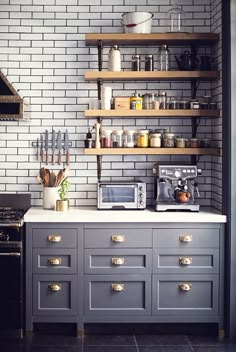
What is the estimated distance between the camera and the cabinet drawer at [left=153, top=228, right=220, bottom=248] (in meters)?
4.57

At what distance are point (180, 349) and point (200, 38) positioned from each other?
2.56m

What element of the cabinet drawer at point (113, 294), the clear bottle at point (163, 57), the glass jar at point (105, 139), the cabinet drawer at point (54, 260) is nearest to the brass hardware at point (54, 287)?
the cabinet drawer at point (54, 260)

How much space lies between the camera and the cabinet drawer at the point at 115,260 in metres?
4.56

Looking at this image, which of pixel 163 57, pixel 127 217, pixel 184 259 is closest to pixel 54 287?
pixel 127 217

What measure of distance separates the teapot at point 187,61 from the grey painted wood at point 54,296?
204 centimetres

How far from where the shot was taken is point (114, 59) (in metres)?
4.98

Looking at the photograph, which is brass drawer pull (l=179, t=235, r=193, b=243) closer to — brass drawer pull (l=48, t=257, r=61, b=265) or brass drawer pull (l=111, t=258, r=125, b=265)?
brass drawer pull (l=111, t=258, r=125, b=265)

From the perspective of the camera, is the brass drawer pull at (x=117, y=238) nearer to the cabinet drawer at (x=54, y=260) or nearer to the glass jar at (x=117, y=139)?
the cabinet drawer at (x=54, y=260)

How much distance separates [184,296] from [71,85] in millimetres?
2115

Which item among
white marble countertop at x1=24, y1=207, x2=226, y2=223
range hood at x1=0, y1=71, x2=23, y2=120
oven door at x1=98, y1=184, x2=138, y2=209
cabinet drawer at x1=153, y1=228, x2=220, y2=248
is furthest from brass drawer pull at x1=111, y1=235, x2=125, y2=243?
range hood at x1=0, y1=71, x2=23, y2=120

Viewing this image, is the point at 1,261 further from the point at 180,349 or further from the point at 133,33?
the point at 133,33

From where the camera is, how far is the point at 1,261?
4.44 m

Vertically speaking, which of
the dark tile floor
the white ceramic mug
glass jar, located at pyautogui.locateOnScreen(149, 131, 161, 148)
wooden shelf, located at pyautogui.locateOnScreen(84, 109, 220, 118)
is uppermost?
wooden shelf, located at pyautogui.locateOnScreen(84, 109, 220, 118)

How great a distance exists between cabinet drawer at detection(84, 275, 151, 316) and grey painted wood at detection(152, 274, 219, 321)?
89mm
